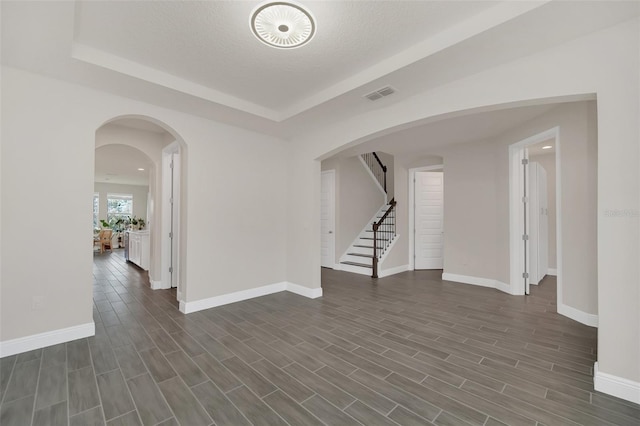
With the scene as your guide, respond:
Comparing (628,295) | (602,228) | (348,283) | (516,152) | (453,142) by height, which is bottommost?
(348,283)

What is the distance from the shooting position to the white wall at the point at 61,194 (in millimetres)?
2637

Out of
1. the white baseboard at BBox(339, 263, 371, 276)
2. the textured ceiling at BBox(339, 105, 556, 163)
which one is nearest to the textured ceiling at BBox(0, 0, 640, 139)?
the textured ceiling at BBox(339, 105, 556, 163)

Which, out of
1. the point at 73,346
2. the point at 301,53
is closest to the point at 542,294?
the point at 301,53

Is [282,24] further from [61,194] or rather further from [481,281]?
[481,281]

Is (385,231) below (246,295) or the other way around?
the other way around

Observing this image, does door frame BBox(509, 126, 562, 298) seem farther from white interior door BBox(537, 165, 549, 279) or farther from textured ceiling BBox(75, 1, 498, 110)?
textured ceiling BBox(75, 1, 498, 110)

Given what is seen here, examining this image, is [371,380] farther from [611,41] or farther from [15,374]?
[611,41]

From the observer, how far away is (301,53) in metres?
2.66

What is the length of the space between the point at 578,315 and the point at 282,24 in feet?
15.3

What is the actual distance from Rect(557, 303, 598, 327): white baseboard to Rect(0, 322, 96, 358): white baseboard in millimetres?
5711

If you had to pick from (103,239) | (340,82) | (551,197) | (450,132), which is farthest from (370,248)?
(103,239)

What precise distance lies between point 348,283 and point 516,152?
3.74m

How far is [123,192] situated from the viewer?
41.8 ft

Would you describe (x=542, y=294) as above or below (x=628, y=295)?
below
